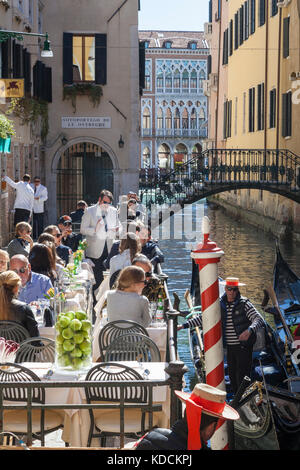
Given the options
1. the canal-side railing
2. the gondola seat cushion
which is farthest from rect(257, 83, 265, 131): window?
the gondola seat cushion

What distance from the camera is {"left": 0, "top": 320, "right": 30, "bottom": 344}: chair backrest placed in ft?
18.5

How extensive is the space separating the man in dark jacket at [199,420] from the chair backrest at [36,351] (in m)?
2.04

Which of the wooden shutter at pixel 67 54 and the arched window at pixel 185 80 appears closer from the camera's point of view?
the wooden shutter at pixel 67 54

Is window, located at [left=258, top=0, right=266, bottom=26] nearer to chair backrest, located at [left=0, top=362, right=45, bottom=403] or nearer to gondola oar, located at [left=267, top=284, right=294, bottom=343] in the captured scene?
gondola oar, located at [left=267, top=284, right=294, bottom=343]

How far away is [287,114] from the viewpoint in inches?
893

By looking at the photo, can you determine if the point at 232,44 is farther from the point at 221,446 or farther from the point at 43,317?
the point at 221,446

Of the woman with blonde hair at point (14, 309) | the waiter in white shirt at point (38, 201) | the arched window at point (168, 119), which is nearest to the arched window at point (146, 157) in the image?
the arched window at point (168, 119)

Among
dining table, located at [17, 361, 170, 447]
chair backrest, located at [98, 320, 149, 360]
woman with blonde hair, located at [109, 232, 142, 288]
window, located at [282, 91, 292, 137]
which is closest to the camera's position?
dining table, located at [17, 361, 170, 447]

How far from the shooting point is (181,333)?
1222 cm

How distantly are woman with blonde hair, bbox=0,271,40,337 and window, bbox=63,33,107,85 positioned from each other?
16992 mm

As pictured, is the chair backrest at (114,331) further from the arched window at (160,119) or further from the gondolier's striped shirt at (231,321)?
the arched window at (160,119)

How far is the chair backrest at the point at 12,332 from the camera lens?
18.5ft

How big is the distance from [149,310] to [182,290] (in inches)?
356

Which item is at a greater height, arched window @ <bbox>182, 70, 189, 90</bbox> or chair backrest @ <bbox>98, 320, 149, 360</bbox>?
arched window @ <bbox>182, 70, 189, 90</bbox>
